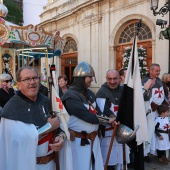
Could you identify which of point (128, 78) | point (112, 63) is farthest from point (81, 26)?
point (128, 78)

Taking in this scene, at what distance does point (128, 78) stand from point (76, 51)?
15.0 m

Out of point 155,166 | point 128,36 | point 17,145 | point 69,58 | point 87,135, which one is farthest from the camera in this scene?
point 69,58

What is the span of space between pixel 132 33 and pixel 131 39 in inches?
12.8

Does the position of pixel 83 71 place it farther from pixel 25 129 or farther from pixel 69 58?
pixel 69 58

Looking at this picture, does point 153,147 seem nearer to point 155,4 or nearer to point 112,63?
point 155,4

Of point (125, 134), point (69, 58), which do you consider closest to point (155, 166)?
point (125, 134)

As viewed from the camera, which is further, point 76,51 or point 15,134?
point 76,51

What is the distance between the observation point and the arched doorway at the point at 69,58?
60.2 feet

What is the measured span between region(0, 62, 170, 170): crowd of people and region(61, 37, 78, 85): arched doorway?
1322 cm

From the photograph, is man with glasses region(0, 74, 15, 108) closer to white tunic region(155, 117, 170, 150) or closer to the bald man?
the bald man

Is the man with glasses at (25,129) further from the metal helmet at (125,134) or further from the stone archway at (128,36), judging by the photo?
the stone archway at (128,36)

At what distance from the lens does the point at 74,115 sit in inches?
126

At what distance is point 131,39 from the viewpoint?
13.6m

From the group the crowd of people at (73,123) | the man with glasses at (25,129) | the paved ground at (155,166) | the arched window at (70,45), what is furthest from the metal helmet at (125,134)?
the arched window at (70,45)
